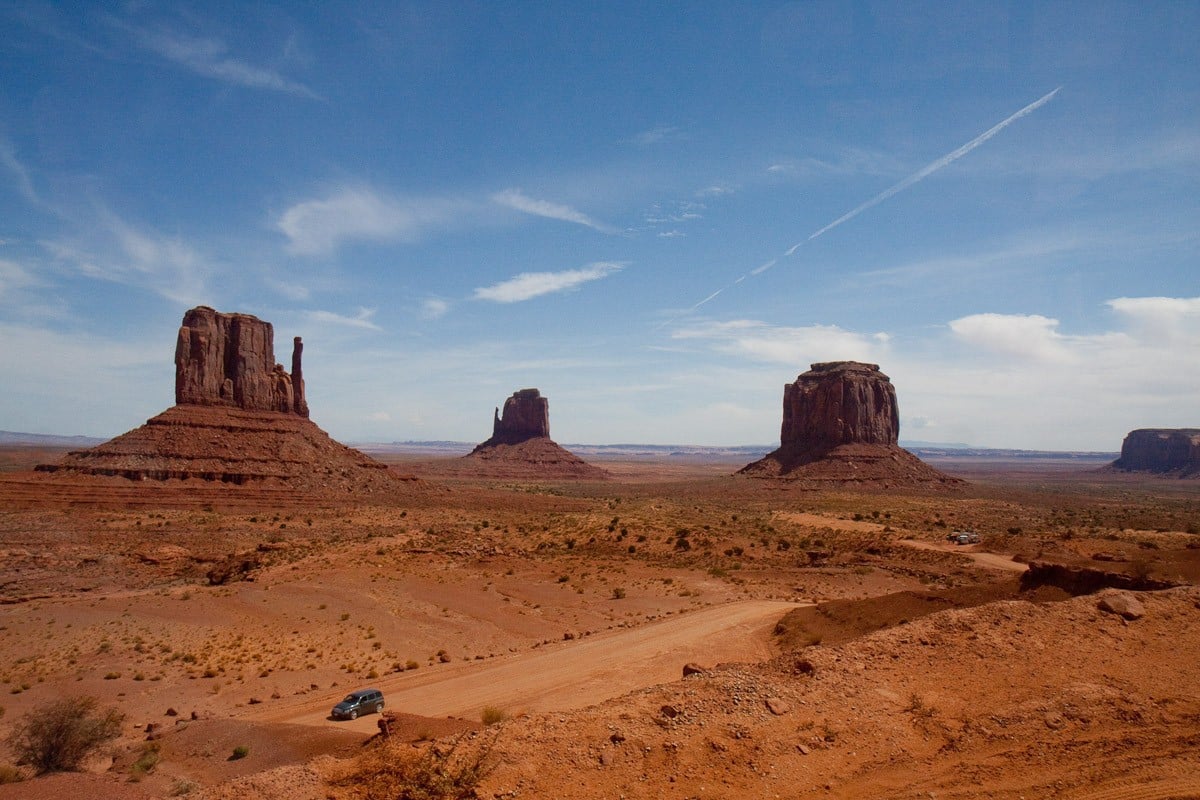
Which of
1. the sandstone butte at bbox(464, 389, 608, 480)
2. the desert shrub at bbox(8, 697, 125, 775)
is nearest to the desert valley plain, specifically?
the desert shrub at bbox(8, 697, 125, 775)

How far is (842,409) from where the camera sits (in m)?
108

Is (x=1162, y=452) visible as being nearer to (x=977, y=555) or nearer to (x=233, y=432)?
(x=977, y=555)

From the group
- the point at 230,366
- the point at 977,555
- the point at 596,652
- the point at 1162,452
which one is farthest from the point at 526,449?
the point at 1162,452

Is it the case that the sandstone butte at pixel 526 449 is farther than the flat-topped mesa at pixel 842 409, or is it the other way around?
the sandstone butte at pixel 526 449

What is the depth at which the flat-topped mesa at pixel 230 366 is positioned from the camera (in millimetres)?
70062

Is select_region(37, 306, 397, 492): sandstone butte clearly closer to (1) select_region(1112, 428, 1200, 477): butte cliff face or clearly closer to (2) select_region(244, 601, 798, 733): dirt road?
(2) select_region(244, 601, 798, 733): dirt road

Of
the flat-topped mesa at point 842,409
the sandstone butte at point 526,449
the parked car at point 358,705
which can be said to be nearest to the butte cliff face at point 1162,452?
the flat-topped mesa at point 842,409

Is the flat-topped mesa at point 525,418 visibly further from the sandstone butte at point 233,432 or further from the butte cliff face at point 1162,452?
the butte cliff face at point 1162,452

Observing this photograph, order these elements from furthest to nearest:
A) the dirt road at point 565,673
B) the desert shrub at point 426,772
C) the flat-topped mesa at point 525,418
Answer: the flat-topped mesa at point 525,418, the dirt road at point 565,673, the desert shrub at point 426,772

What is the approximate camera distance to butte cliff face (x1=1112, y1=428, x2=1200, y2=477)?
164 m

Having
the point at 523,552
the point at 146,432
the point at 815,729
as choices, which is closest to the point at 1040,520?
the point at 523,552

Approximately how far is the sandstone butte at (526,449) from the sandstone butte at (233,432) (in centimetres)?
6321

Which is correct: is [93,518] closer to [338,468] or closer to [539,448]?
[338,468]

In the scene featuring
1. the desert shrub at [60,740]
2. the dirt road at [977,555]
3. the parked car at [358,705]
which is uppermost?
the desert shrub at [60,740]
